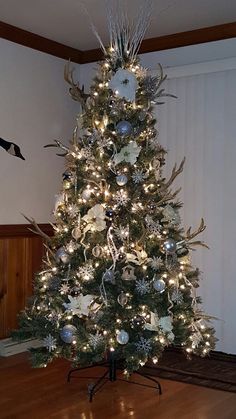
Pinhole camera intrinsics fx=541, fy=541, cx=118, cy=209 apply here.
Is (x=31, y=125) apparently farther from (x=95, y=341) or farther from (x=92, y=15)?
(x=95, y=341)

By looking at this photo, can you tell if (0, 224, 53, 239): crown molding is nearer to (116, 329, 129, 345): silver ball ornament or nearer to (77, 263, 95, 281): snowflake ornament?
(77, 263, 95, 281): snowflake ornament

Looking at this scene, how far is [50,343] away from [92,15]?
7.37ft

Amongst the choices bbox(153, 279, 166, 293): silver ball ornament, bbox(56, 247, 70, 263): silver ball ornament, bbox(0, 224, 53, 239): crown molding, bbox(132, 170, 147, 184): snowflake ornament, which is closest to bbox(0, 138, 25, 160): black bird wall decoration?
bbox(0, 224, 53, 239): crown molding

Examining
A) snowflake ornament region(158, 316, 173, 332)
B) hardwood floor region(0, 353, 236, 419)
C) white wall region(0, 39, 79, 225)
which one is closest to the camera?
hardwood floor region(0, 353, 236, 419)

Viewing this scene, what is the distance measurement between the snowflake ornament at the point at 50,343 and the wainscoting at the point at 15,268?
1.11m

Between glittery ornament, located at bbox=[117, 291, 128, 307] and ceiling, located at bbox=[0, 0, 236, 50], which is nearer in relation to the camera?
glittery ornament, located at bbox=[117, 291, 128, 307]

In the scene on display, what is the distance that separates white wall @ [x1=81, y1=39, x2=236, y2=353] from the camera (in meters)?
4.01

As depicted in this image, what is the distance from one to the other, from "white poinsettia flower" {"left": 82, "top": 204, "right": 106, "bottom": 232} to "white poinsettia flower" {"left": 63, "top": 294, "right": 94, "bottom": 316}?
0.38 m

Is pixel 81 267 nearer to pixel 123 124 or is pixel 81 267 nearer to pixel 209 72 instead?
pixel 123 124

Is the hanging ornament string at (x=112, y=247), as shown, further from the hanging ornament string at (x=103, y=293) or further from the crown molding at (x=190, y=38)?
the crown molding at (x=190, y=38)

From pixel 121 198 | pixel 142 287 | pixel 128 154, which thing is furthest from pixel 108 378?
pixel 128 154

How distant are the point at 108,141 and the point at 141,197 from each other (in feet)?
1.19

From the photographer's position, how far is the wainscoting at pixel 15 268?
159 inches

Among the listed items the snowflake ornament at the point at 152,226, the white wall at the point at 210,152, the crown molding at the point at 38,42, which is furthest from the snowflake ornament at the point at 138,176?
the crown molding at the point at 38,42
